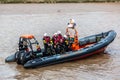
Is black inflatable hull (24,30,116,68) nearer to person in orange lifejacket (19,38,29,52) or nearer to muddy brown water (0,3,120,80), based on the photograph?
muddy brown water (0,3,120,80)

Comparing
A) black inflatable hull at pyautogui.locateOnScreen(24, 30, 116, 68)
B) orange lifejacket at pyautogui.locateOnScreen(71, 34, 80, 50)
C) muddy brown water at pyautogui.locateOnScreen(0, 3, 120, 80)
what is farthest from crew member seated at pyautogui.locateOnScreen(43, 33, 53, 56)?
orange lifejacket at pyautogui.locateOnScreen(71, 34, 80, 50)

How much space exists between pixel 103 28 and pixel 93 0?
16067mm

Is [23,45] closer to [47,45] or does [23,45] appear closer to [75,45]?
[47,45]

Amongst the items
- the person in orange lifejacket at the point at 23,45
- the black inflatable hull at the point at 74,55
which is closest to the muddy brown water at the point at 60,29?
the black inflatable hull at the point at 74,55

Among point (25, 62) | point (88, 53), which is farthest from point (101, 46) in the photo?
point (25, 62)

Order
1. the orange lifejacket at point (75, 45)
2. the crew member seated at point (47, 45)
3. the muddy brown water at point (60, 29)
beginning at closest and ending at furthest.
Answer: the muddy brown water at point (60, 29), the crew member seated at point (47, 45), the orange lifejacket at point (75, 45)

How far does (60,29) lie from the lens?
74.7ft

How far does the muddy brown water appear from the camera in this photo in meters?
13.4

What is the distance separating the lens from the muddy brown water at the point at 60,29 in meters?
13.4

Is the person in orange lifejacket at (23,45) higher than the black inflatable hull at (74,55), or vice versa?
the person in orange lifejacket at (23,45)

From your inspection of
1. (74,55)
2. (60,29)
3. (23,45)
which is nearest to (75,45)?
(74,55)

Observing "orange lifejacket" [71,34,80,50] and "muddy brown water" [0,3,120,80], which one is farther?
"orange lifejacket" [71,34,80,50]

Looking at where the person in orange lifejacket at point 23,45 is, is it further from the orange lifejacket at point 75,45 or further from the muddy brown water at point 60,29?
the orange lifejacket at point 75,45

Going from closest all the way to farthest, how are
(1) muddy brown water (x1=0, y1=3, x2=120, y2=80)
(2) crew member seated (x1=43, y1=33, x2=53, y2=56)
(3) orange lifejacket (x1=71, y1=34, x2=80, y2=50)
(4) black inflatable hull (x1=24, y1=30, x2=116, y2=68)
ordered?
(1) muddy brown water (x1=0, y1=3, x2=120, y2=80), (4) black inflatable hull (x1=24, y1=30, x2=116, y2=68), (2) crew member seated (x1=43, y1=33, x2=53, y2=56), (3) orange lifejacket (x1=71, y1=34, x2=80, y2=50)
